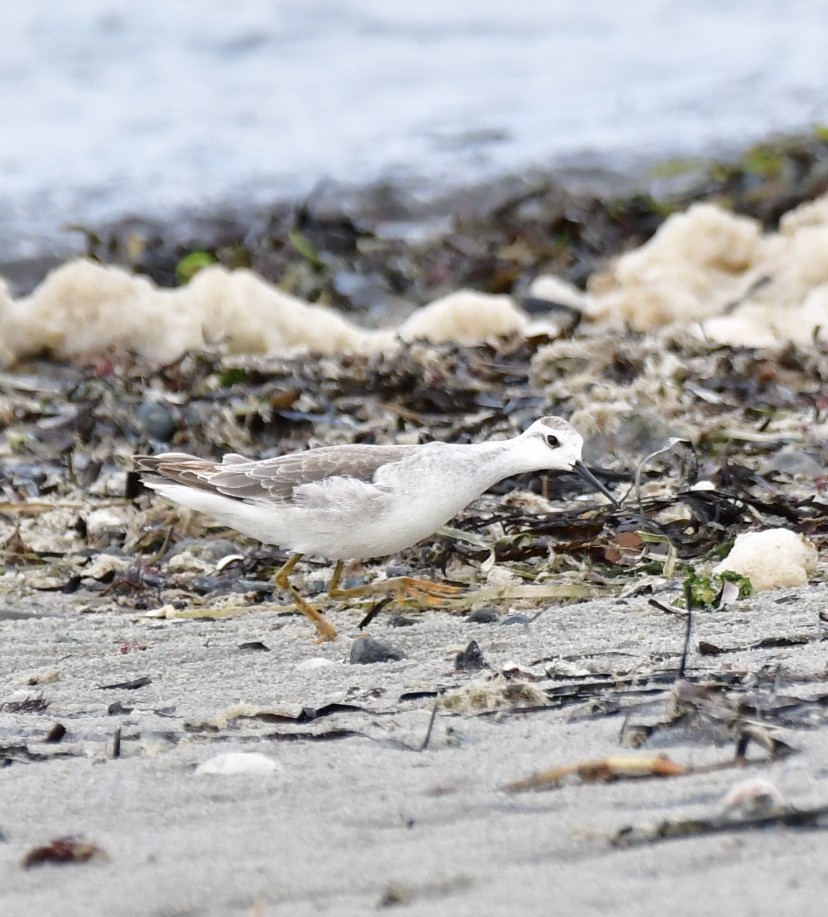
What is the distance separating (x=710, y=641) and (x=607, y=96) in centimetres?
1532

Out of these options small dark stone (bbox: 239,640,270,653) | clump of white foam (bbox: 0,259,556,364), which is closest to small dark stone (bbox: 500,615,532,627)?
small dark stone (bbox: 239,640,270,653)

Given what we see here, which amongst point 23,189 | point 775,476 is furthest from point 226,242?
point 775,476

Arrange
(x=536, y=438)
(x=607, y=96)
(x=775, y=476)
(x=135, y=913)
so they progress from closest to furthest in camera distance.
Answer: (x=135, y=913) → (x=536, y=438) → (x=775, y=476) → (x=607, y=96)

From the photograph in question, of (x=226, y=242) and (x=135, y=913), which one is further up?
(x=135, y=913)

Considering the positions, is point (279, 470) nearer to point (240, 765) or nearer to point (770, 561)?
point (770, 561)

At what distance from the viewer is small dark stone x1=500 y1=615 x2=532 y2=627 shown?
4.20m

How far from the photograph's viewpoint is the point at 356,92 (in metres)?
18.2

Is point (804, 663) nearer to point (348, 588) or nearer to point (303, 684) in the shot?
point (303, 684)

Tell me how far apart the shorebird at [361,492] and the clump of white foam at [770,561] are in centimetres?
58

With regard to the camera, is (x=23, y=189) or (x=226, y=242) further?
(x=23, y=189)

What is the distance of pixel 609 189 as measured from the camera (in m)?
13.9

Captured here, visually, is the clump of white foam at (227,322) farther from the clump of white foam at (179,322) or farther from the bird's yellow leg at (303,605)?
the bird's yellow leg at (303,605)

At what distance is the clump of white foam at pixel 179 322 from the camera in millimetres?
7844

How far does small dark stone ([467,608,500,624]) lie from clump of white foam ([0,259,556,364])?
3567mm
